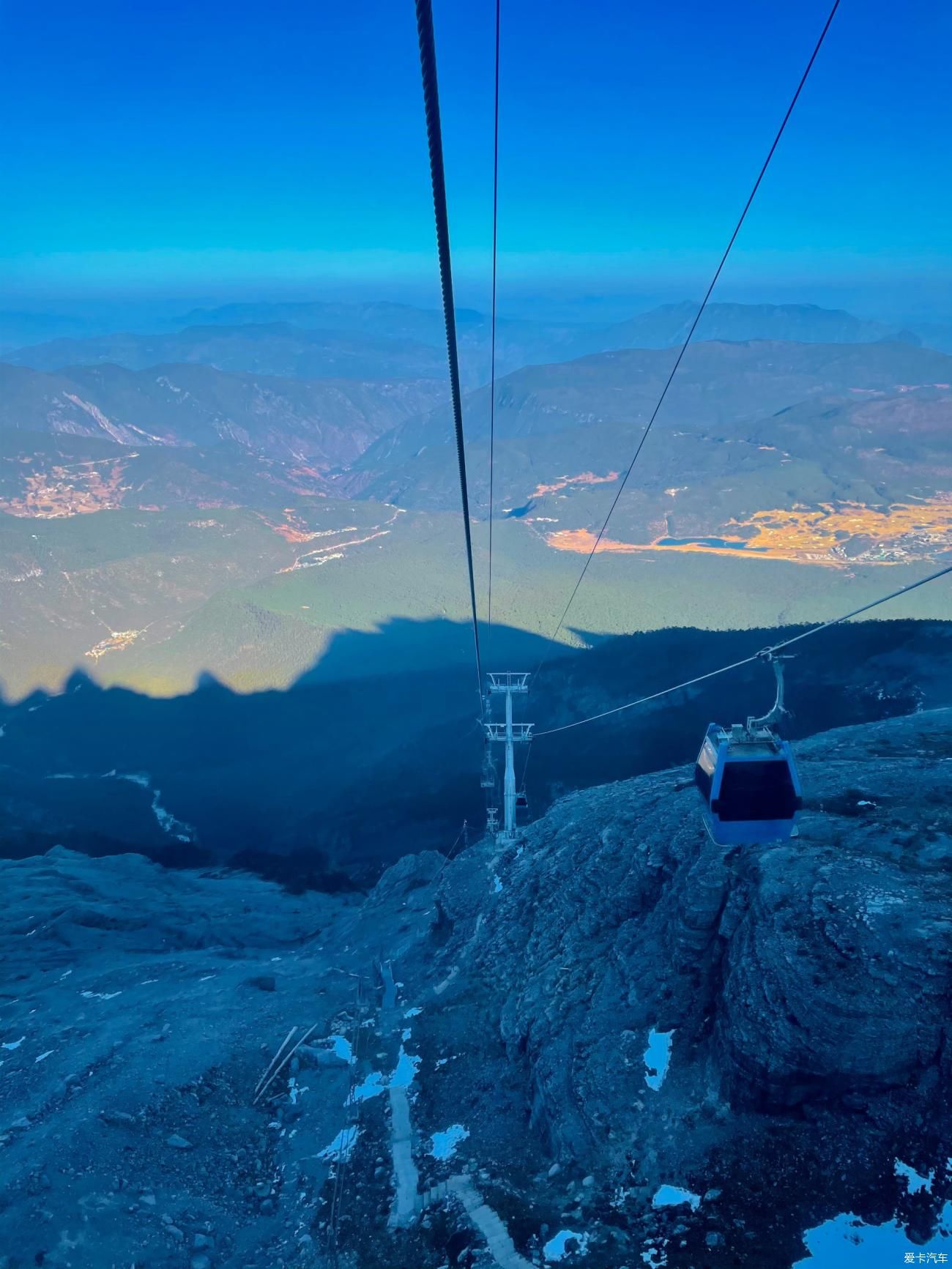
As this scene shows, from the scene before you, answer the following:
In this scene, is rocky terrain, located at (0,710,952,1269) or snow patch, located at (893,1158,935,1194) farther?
rocky terrain, located at (0,710,952,1269)

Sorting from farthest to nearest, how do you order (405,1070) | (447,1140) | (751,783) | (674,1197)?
(405,1070), (447,1140), (674,1197), (751,783)

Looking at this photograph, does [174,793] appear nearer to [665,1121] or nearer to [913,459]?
[665,1121]

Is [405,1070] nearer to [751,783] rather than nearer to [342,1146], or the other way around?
[342,1146]

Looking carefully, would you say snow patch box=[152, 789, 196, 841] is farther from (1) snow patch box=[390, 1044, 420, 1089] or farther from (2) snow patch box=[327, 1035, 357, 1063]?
(1) snow patch box=[390, 1044, 420, 1089]

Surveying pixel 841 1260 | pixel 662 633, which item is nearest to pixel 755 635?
pixel 662 633

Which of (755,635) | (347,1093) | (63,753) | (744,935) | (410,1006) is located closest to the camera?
(744,935)

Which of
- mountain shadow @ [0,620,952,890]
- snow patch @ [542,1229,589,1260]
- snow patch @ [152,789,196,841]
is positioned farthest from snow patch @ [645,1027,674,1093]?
snow patch @ [152,789,196,841]

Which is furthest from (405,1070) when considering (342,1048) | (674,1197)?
(674,1197)
